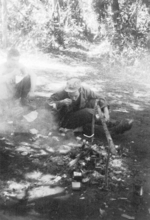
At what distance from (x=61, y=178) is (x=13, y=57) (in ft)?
9.51

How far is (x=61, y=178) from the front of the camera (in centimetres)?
336

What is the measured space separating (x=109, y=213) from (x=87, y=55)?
35.8ft

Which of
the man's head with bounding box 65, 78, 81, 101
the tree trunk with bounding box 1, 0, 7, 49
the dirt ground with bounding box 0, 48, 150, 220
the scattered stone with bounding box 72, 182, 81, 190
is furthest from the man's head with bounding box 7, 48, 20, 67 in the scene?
the tree trunk with bounding box 1, 0, 7, 49

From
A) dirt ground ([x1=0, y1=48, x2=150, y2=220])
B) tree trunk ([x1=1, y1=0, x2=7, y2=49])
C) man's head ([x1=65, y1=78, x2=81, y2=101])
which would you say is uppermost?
tree trunk ([x1=1, y1=0, x2=7, y2=49])

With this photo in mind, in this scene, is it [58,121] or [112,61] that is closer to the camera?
[58,121]

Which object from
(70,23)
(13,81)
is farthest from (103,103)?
(70,23)

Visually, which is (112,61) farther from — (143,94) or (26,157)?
(26,157)

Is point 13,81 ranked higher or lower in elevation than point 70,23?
lower

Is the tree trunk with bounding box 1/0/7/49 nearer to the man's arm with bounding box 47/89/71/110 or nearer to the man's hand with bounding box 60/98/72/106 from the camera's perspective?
the man's arm with bounding box 47/89/71/110

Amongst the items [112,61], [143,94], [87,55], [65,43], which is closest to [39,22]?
[65,43]

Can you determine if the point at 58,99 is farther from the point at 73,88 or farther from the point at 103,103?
the point at 103,103

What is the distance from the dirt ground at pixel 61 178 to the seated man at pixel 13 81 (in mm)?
592

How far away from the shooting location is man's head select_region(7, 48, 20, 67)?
5.16 metres

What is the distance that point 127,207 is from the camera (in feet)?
9.48
